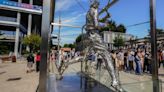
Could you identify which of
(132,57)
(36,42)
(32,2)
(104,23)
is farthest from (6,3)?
(104,23)

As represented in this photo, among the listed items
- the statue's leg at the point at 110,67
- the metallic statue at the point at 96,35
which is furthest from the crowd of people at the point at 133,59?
the statue's leg at the point at 110,67

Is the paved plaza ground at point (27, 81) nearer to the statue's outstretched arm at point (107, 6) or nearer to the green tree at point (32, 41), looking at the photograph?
the statue's outstretched arm at point (107, 6)

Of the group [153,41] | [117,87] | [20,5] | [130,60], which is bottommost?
[117,87]

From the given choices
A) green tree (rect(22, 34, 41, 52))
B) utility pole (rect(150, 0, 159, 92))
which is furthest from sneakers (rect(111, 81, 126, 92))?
green tree (rect(22, 34, 41, 52))

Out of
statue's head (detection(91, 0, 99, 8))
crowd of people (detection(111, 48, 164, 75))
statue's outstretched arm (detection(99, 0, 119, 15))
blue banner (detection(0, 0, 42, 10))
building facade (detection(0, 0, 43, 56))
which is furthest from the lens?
building facade (detection(0, 0, 43, 56))

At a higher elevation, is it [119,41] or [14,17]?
[14,17]

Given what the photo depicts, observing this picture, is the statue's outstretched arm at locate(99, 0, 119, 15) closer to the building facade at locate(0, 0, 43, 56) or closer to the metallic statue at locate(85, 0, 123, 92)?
the metallic statue at locate(85, 0, 123, 92)

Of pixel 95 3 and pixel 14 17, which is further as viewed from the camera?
pixel 14 17

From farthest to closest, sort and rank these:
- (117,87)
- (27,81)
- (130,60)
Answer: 1. (130,60)
2. (27,81)
3. (117,87)

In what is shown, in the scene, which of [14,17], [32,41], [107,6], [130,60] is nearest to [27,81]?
[107,6]

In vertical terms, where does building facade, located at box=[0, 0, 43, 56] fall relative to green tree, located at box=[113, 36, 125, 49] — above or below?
above

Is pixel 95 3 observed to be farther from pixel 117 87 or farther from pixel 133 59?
pixel 133 59

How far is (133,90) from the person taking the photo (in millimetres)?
4996

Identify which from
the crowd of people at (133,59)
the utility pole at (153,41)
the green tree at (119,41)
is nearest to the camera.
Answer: the utility pole at (153,41)
